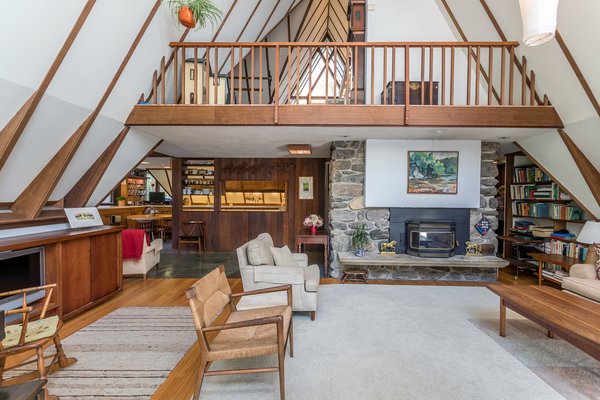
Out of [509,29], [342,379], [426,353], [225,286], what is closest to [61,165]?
[225,286]

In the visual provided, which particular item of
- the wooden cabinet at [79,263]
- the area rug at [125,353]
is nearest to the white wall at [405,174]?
the area rug at [125,353]

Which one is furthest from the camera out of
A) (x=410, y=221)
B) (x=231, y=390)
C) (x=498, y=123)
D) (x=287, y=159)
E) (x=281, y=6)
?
(x=287, y=159)

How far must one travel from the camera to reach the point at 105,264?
3936 millimetres

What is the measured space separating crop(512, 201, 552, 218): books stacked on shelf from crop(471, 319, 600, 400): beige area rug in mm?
2911

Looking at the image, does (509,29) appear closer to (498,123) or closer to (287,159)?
(498,123)

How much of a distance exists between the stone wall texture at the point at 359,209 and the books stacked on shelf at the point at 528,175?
3.00 ft

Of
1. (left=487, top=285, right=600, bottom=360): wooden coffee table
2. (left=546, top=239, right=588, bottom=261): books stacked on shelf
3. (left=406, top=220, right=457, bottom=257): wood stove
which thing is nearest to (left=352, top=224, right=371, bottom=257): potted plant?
(left=406, top=220, right=457, bottom=257): wood stove

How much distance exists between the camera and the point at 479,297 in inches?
161

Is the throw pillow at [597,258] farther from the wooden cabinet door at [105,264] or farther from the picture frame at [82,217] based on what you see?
the picture frame at [82,217]

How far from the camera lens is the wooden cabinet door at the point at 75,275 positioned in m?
3.28

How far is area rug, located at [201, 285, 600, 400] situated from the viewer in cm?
213

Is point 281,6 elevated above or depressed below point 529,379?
above

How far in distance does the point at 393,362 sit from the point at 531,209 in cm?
479

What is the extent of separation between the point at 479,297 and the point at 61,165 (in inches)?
217
